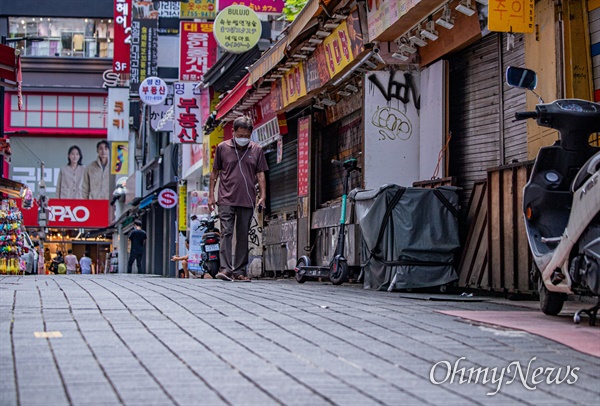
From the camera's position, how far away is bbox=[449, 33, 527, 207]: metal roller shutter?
36.7 feet

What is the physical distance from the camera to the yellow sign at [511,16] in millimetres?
9609

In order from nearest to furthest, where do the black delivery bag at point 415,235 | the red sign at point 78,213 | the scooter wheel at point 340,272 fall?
1. the black delivery bag at point 415,235
2. the scooter wheel at point 340,272
3. the red sign at point 78,213

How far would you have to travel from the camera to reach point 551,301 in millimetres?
7559

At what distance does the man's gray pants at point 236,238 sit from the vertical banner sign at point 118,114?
3844cm

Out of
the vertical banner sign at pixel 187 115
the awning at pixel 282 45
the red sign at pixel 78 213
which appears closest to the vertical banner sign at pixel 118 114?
the red sign at pixel 78 213

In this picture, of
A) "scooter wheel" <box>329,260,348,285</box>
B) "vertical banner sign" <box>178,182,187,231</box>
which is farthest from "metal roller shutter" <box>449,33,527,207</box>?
"vertical banner sign" <box>178,182,187,231</box>

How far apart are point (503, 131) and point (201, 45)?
2134 centimetres

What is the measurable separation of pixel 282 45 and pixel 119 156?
38.1 metres

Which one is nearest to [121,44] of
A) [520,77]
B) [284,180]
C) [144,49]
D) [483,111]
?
[144,49]

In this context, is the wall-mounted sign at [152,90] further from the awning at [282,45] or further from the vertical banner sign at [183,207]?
the awning at [282,45]

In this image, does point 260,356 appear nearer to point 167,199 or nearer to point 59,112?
point 167,199

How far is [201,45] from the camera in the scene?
104 ft

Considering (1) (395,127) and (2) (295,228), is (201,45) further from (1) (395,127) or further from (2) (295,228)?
(1) (395,127)

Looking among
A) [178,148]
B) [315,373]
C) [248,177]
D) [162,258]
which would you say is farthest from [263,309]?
[162,258]
